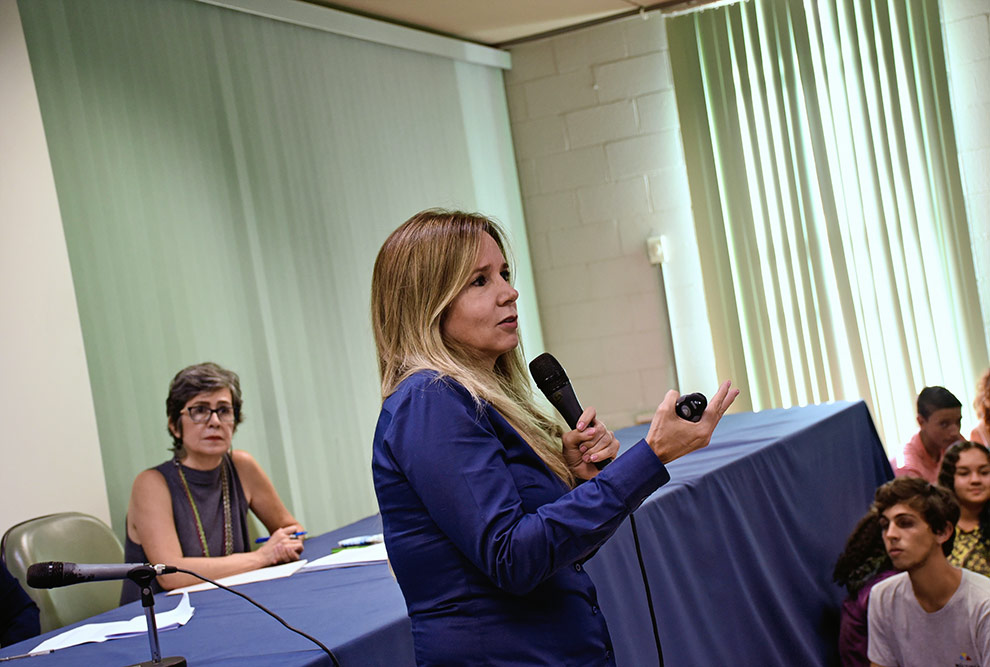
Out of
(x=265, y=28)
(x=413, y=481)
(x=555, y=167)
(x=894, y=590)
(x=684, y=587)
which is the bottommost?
(x=894, y=590)

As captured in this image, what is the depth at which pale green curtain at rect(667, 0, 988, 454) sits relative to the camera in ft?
15.5

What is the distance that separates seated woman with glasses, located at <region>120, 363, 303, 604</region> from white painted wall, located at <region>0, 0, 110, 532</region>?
0.42m

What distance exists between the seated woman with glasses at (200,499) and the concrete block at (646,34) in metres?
3.17

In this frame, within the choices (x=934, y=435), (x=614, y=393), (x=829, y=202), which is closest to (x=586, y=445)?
(x=934, y=435)

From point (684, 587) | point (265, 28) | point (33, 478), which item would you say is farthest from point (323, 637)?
point (265, 28)

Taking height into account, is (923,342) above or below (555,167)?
below

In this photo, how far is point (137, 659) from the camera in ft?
5.32

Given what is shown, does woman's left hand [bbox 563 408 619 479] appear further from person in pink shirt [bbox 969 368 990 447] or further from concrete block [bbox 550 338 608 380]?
concrete block [bbox 550 338 608 380]

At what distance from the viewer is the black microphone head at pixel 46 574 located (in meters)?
1.44

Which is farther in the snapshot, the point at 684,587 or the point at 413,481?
the point at 684,587

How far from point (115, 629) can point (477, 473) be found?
3.55 ft

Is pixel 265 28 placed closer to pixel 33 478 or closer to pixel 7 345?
pixel 7 345

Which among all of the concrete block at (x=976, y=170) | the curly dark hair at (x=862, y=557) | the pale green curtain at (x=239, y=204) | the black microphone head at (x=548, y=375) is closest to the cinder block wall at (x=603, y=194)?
the pale green curtain at (x=239, y=204)

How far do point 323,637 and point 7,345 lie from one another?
1.87 meters
